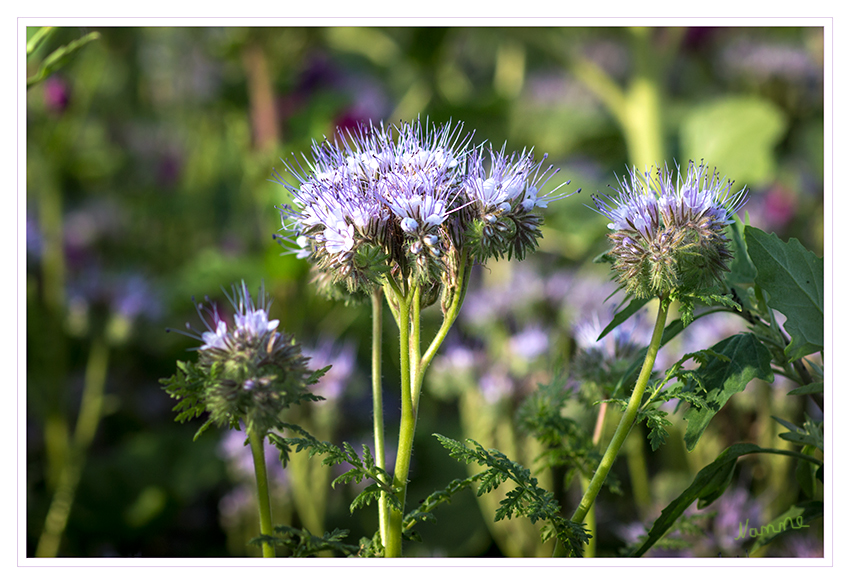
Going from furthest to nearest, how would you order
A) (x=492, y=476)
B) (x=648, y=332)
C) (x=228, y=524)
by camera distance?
A: (x=228, y=524), (x=648, y=332), (x=492, y=476)

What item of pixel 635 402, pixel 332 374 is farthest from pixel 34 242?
pixel 635 402

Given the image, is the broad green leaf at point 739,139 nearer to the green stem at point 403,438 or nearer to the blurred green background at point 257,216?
the blurred green background at point 257,216

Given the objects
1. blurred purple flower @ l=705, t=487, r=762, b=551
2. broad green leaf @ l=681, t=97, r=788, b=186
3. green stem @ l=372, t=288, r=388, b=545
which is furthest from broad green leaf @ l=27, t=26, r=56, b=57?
broad green leaf @ l=681, t=97, r=788, b=186

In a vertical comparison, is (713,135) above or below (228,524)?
above

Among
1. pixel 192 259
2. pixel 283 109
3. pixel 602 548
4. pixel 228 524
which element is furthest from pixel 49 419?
pixel 602 548

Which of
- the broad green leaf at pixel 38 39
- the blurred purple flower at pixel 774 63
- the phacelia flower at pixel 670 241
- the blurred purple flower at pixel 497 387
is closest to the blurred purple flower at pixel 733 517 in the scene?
Result: the blurred purple flower at pixel 497 387

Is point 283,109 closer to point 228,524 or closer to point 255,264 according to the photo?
point 255,264
